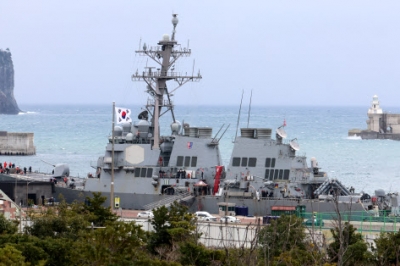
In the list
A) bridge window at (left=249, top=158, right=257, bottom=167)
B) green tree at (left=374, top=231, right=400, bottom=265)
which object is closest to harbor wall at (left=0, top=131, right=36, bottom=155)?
bridge window at (left=249, top=158, right=257, bottom=167)

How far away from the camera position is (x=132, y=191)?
43.8m

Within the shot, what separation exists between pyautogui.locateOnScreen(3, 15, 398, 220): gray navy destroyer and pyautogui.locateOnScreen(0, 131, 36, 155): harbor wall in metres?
55.3

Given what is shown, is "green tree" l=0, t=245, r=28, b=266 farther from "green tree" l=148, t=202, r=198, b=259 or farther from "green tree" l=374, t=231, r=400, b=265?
"green tree" l=374, t=231, r=400, b=265

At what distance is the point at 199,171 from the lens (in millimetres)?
43094

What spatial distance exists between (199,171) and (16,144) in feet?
199

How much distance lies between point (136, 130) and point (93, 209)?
14.8 meters

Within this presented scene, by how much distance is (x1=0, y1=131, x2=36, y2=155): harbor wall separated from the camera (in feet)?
329

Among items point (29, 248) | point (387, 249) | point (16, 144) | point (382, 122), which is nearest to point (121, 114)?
point (29, 248)

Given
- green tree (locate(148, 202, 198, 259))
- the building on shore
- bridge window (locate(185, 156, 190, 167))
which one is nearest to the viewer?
green tree (locate(148, 202, 198, 259))

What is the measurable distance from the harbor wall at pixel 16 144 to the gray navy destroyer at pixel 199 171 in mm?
55300

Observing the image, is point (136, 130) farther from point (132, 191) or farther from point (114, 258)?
point (114, 258)

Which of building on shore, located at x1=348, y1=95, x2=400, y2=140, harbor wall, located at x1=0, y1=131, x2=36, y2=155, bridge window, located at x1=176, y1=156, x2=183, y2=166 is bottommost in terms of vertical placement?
harbor wall, located at x1=0, y1=131, x2=36, y2=155

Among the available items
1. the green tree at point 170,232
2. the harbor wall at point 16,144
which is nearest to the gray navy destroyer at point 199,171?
the green tree at point 170,232

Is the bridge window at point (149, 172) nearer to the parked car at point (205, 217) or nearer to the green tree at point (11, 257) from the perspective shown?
the parked car at point (205, 217)
